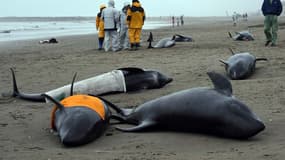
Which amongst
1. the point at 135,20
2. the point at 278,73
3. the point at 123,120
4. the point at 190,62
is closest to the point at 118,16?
the point at 135,20

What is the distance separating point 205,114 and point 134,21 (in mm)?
12132

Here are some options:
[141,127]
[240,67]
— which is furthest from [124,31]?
[141,127]

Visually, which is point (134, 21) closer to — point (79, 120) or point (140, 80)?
point (140, 80)

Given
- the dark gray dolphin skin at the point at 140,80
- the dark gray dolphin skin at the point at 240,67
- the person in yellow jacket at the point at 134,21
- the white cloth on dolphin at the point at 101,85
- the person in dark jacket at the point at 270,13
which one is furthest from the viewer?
the person in yellow jacket at the point at 134,21

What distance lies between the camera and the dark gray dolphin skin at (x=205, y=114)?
16.0 ft

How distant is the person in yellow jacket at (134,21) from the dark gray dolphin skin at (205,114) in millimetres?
11120

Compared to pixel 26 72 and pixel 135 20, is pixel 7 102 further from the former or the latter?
pixel 135 20

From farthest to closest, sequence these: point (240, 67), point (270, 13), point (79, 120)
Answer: point (270, 13) → point (240, 67) → point (79, 120)

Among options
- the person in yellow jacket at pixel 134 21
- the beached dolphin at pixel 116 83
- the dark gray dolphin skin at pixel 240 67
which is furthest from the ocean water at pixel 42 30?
the beached dolphin at pixel 116 83

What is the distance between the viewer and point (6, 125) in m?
6.00

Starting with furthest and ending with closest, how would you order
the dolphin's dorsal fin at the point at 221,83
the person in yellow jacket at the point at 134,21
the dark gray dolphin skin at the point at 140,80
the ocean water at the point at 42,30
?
the ocean water at the point at 42,30 → the person in yellow jacket at the point at 134,21 → the dark gray dolphin skin at the point at 140,80 → the dolphin's dorsal fin at the point at 221,83

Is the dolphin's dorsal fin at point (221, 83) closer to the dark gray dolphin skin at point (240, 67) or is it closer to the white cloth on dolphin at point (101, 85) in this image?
the white cloth on dolphin at point (101, 85)

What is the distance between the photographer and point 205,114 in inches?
202

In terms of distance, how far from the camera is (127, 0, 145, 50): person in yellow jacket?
663 inches
